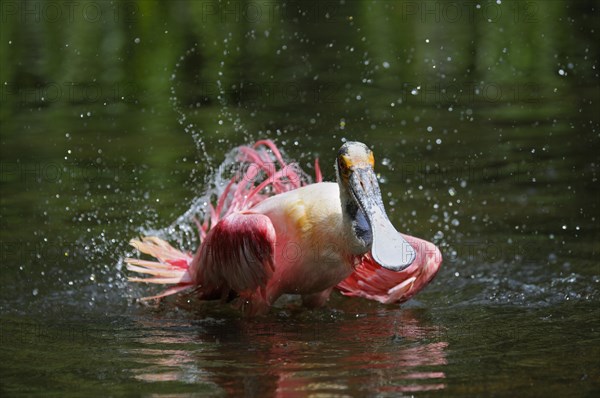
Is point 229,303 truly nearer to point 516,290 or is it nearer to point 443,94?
point 516,290

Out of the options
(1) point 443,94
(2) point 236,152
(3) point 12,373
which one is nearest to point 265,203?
(2) point 236,152

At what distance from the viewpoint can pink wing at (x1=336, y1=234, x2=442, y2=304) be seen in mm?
6680

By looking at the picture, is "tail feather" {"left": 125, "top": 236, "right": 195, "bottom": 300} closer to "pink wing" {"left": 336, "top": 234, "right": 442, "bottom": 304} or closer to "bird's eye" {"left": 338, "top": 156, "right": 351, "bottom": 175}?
"pink wing" {"left": 336, "top": 234, "right": 442, "bottom": 304}

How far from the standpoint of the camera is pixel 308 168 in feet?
31.3

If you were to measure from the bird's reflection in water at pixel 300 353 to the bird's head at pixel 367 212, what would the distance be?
0.40 metres

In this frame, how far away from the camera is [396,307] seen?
22.5ft

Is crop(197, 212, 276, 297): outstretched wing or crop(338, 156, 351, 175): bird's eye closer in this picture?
crop(338, 156, 351, 175): bird's eye

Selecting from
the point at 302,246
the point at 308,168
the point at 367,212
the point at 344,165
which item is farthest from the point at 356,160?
the point at 308,168

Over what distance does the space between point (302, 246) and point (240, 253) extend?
0.33m

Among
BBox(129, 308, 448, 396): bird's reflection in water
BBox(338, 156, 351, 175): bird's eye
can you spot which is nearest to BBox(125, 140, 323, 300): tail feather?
BBox(129, 308, 448, 396): bird's reflection in water

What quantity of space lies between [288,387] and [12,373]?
49.7 inches

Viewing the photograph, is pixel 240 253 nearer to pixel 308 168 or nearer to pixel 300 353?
pixel 300 353

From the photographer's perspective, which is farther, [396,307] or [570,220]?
[570,220]

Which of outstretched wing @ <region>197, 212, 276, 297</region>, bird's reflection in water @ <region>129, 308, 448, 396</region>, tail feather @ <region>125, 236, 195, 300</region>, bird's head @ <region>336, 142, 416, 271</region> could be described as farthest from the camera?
tail feather @ <region>125, 236, 195, 300</region>
